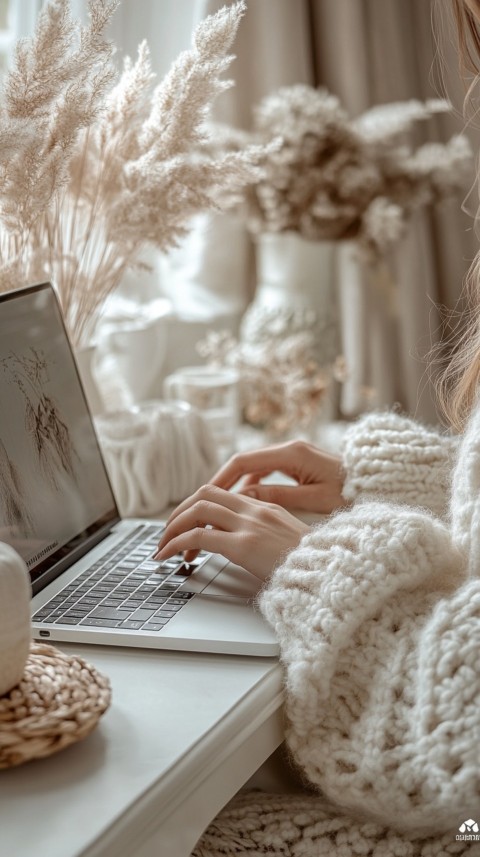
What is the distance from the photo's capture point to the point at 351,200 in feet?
6.39

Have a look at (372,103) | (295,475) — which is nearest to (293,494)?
(295,475)

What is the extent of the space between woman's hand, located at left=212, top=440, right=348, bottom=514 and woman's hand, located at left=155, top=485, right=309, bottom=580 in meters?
0.15

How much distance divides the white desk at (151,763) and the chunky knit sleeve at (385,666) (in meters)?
0.04

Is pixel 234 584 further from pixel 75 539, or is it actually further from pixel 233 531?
pixel 75 539

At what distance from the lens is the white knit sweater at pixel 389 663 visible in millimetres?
632

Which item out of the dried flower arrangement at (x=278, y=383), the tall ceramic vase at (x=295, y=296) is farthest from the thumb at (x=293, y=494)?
the tall ceramic vase at (x=295, y=296)

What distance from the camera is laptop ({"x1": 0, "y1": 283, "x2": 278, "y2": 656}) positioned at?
0.75m

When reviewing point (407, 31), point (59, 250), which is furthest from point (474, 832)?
point (407, 31)

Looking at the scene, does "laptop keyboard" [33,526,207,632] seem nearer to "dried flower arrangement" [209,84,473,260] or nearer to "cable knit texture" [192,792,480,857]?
"cable knit texture" [192,792,480,857]

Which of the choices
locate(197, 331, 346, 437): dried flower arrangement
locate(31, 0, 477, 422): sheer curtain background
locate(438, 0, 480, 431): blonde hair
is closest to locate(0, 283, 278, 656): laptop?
locate(438, 0, 480, 431): blonde hair

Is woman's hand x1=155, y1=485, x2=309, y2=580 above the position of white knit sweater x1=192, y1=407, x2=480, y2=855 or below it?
above

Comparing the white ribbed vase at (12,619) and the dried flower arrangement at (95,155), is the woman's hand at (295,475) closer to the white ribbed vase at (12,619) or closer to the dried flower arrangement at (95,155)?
the dried flower arrangement at (95,155)

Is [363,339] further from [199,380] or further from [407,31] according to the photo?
[199,380]

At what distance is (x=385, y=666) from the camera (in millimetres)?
688
